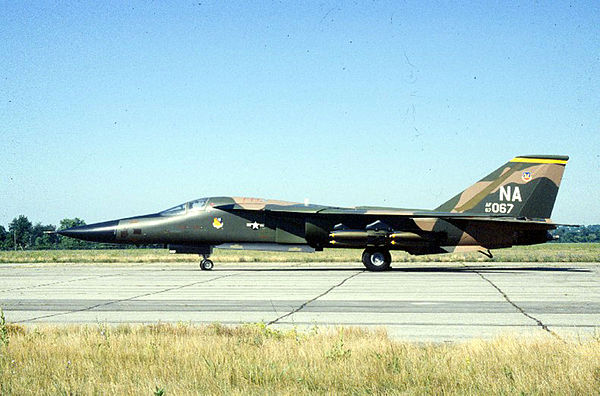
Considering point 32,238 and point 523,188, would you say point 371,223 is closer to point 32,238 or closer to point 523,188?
point 523,188

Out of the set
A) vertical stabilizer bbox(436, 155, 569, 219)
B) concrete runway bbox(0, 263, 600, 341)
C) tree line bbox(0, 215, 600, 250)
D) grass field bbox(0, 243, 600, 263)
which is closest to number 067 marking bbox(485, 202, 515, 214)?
vertical stabilizer bbox(436, 155, 569, 219)

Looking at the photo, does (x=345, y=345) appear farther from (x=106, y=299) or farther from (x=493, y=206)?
(x=493, y=206)

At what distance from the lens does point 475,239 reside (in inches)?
985

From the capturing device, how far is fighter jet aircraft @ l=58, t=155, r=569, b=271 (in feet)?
80.9

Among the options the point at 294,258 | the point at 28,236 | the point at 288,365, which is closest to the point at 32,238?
the point at 28,236

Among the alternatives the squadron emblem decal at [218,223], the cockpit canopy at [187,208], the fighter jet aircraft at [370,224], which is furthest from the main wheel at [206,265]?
the cockpit canopy at [187,208]

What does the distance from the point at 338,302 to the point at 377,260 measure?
11708 mm

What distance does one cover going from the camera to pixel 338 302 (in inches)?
538

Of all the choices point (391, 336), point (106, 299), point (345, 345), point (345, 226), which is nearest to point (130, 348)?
point (345, 345)

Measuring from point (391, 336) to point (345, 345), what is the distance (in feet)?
4.69

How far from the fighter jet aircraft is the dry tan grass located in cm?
1643

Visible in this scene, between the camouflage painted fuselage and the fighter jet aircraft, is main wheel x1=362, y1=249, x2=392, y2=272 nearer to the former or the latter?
the fighter jet aircraft

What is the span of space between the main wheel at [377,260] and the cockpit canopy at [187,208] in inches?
279

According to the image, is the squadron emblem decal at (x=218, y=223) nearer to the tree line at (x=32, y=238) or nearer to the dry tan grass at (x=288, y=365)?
the dry tan grass at (x=288, y=365)
